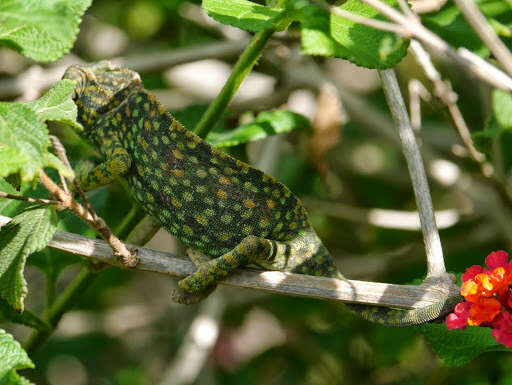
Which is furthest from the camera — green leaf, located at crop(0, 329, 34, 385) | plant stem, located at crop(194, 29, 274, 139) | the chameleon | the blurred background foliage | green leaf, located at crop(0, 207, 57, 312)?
the blurred background foliage

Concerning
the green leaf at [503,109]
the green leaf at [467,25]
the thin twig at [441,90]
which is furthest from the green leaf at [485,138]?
the green leaf at [467,25]

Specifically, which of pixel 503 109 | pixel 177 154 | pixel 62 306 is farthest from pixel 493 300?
pixel 62 306

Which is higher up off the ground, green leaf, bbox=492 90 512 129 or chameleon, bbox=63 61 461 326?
green leaf, bbox=492 90 512 129

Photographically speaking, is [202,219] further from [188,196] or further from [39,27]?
[39,27]

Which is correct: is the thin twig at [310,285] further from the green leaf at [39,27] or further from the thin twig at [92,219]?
the green leaf at [39,27]

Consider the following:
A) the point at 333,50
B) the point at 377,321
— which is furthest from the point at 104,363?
the point at 333,50

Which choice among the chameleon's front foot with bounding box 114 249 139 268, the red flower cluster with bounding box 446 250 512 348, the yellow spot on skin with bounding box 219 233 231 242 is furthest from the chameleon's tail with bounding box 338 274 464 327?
the chameleon's front foot with bounding box 114 249 139 268

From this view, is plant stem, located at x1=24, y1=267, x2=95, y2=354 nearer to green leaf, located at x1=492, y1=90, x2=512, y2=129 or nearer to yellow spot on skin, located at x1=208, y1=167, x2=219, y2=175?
yellow spot on skin, located at x1=208, y1=167, x2=219, y2=175
